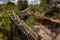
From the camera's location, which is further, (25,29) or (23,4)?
(23,4)

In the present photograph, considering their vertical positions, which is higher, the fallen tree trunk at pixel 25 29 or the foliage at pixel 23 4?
the fallen tree trunk at pixel 25 29

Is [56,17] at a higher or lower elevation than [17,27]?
lower

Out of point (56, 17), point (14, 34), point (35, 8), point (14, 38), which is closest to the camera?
point (14, 38)

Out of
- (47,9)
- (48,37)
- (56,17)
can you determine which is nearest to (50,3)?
(47,9)

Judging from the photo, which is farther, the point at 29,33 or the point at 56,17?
the point at 56,17

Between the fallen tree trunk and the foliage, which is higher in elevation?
the fallen tree trunk

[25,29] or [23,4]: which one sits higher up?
[25,29]

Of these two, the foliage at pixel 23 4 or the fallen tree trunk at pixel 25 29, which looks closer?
the fallen tree trunk at pixel 25 29

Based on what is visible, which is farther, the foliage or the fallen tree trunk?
the foliage

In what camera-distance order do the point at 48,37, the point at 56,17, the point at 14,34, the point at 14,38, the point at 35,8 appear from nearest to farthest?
the point at 14,38
the point at 14,34
the point at 48,37
the point at 56,17
the point at 35,8

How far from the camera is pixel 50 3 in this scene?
36.7 m

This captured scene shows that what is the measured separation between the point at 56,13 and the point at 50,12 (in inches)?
47.1

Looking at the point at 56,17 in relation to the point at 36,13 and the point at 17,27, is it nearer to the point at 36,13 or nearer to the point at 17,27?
the point at 36,13

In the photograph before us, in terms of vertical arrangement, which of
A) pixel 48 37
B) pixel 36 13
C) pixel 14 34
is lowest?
pixel 36 13
